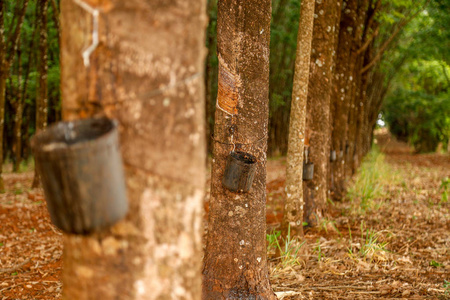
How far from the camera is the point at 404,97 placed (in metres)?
22.7

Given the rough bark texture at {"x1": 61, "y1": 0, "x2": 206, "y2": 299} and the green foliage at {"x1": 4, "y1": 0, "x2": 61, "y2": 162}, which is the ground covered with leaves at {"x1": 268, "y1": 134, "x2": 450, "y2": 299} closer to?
the rough bark texture at {"x1": 61, "y1": 0, "x2": 206, "y2": 299}

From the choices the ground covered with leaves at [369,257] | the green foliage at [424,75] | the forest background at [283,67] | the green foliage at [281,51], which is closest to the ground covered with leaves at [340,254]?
the ground covered with leaves at [369,257]

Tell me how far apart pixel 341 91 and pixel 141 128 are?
24.4 feet

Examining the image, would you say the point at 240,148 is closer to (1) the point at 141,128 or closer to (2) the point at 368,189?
(1) the point at 141,128

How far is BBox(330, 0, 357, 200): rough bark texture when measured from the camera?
8.25 metres

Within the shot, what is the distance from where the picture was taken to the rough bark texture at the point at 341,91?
8.25 m

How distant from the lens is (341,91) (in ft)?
27.1

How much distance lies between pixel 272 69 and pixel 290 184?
52.3ft

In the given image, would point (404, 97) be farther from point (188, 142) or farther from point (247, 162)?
point (188, 142)

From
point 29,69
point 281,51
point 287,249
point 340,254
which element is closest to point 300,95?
point 287,249

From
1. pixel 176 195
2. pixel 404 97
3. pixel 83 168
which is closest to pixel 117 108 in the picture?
pixel 83 168

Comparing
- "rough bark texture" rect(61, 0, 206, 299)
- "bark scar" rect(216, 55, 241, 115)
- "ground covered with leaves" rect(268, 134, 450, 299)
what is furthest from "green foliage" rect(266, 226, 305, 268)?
"rough bark texture" rect(61, 0, 206, 299)

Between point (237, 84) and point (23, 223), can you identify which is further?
point (23, 223)

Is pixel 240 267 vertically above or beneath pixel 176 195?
beneath
